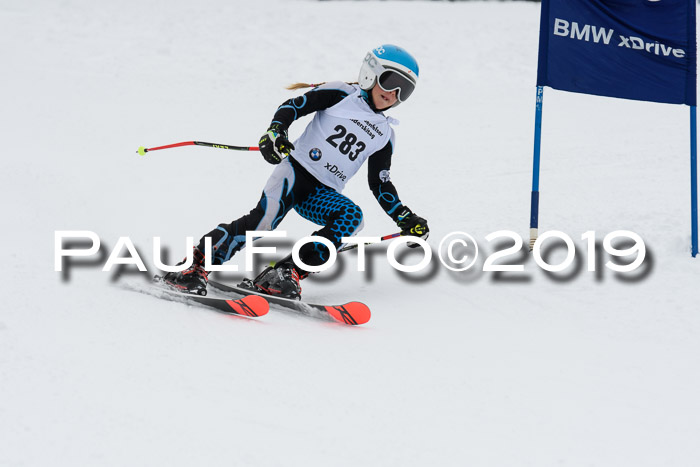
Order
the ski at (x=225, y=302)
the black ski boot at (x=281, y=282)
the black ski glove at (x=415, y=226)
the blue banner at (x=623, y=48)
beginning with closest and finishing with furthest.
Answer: the ski at (x=225, y=302)
the black ski boot at (x=281, y=282)
the black ski glove at (x=415, y=226)
the blue banner at (x=623, y=48)

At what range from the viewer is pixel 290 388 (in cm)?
317

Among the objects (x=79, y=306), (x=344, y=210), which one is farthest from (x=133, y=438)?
(x=344, y=210)

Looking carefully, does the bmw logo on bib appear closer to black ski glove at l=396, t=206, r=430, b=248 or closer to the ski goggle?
the ski goggle

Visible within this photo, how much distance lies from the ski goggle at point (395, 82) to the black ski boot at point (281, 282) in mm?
1200

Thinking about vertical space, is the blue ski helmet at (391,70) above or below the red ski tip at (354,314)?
above

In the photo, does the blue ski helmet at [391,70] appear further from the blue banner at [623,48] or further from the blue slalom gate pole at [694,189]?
the blue slalom gate pole at [694,189]

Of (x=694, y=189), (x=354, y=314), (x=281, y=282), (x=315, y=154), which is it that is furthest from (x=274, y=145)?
(x=694, y=189)

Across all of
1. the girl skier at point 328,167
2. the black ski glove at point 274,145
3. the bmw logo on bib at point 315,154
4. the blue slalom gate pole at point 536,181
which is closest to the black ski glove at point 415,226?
the girl skier at point 328,167

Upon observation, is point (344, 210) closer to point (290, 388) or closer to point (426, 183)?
point (290, 388)

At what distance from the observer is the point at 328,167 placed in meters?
4.91

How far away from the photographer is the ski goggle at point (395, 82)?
4.68 meters

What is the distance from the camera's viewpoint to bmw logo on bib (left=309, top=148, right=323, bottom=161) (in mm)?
4887

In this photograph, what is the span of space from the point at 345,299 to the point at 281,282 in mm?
530

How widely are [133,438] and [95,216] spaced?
4227 millimetres
